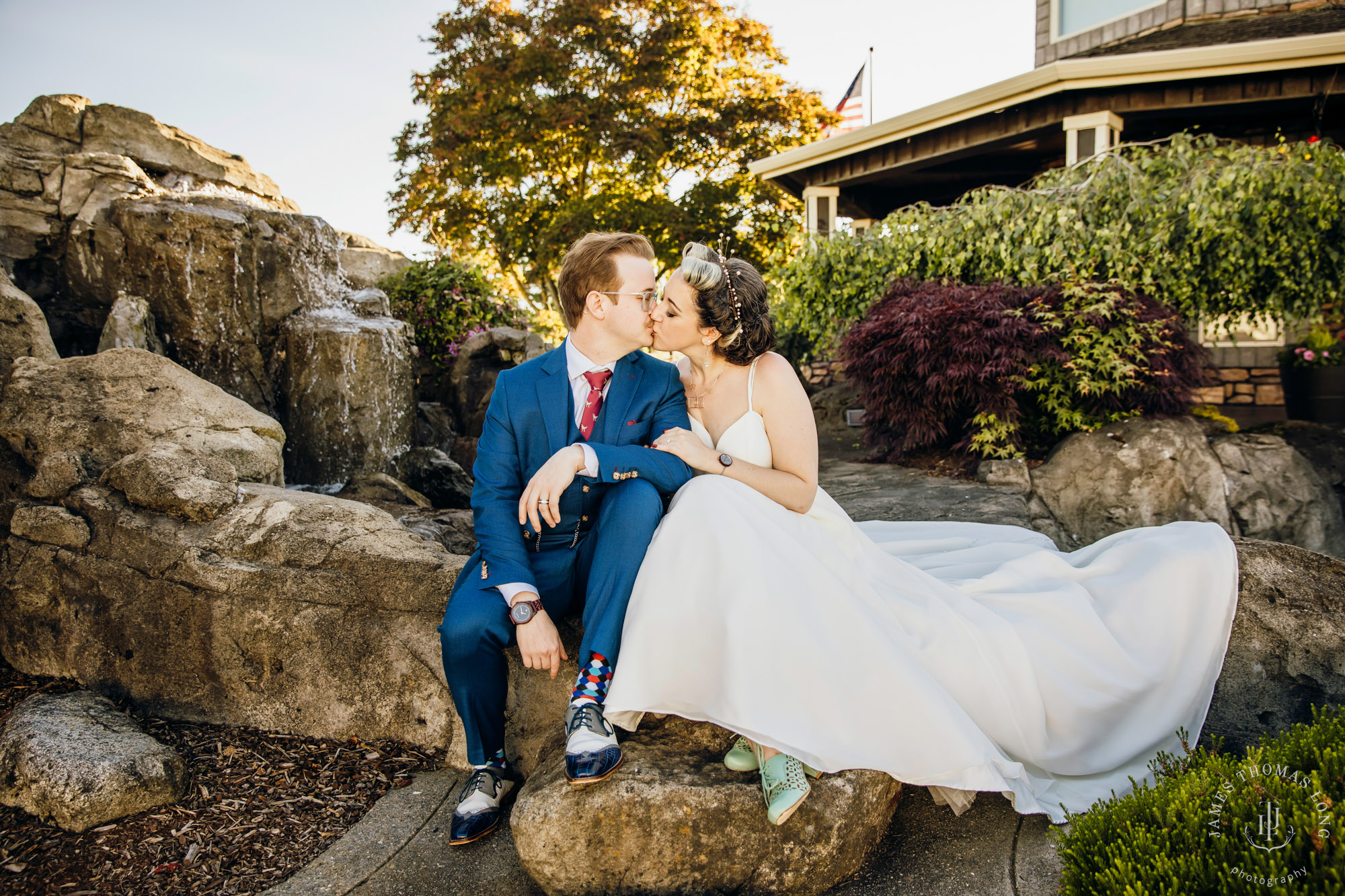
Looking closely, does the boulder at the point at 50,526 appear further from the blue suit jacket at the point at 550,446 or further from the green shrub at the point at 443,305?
the green shrub at the point at 443,305

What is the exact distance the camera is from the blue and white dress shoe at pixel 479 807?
230 centimetres

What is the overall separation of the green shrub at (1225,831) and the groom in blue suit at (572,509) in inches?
45.4

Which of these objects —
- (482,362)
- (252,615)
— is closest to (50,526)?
(252,615)

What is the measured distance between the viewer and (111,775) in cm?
245

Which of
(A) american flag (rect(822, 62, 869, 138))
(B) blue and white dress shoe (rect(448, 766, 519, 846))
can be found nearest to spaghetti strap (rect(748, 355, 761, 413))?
(B) blue and white dress shoe (rect(448, 766, 519, 846))

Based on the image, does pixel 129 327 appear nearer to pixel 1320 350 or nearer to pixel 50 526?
pixel 50 526

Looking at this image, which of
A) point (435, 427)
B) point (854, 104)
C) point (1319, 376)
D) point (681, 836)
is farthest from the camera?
point (854, 104)

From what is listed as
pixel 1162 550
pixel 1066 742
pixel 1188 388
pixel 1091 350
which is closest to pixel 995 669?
pixel 1066 742

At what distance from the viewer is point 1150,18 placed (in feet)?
35.6

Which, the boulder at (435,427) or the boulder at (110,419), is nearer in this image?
the boulder at (110,419)

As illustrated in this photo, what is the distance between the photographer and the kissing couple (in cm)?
209

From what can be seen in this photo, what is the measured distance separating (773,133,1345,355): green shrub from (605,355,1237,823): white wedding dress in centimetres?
392

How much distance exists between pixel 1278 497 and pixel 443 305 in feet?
26.9

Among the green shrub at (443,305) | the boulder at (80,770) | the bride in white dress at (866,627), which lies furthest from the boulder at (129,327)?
the bride in white dress at (866,627)
